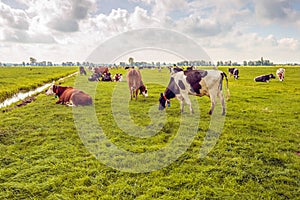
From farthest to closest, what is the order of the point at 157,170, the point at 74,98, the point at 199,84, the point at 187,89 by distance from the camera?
the point at 74,98, the point at 187,89, the point at 199,84, the point at 157,170

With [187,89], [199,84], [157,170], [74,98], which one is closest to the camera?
[157,170]

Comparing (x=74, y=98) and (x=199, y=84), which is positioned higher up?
(x=199, y=84)

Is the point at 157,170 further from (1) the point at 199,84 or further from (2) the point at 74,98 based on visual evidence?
(2) the point at 74,98

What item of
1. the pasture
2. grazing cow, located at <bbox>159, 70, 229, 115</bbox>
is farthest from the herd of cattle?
the pasture

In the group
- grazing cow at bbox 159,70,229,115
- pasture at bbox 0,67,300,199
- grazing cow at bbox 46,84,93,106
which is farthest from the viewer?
grazing cow at bbox 46,84,93,106

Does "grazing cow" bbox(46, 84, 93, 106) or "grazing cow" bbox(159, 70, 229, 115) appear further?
"grazing cow" bbox(46, 84, 93, 106)

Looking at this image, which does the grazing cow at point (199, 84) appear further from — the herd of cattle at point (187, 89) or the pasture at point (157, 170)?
the pasture at point (157, 170)

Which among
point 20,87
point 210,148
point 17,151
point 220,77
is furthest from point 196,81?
point 20,87

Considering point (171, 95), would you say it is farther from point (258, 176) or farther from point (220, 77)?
point (258, 176)

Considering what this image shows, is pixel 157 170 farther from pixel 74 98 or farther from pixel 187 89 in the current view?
pixel 74 98

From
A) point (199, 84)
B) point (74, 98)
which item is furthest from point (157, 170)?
point (74, 98)

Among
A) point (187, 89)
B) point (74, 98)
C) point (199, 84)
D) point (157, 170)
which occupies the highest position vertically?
point (199, 84)

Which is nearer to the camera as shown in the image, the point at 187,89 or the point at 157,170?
the point at 157,170

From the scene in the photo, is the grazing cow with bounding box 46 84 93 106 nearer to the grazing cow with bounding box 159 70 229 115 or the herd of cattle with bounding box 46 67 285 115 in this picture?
the herd of cattle with bounding box 46 67 285 115
